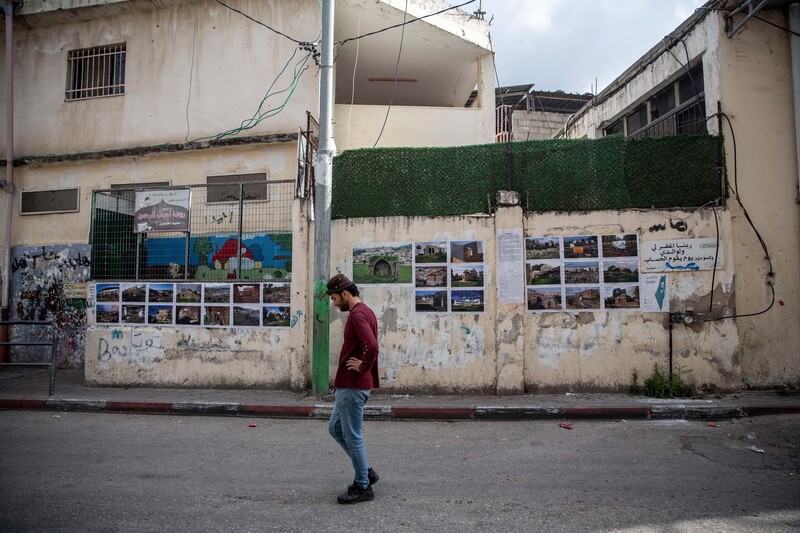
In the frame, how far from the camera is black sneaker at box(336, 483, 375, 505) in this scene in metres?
4.03

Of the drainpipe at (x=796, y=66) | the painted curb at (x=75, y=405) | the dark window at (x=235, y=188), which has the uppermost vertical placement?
the drainpipe at (x=796, y=66)

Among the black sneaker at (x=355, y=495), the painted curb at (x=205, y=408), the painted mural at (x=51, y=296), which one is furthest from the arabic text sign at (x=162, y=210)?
the black sneaker at (x=355, y=495)

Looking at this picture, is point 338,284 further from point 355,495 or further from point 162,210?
point 162,210

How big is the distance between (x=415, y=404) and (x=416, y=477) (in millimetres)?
2744

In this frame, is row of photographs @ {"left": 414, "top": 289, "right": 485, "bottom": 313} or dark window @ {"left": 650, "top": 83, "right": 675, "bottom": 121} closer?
row of photographs @ {"left": 414, "top": 289, "right": 485, "bottom": 313}

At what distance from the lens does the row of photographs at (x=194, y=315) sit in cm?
855

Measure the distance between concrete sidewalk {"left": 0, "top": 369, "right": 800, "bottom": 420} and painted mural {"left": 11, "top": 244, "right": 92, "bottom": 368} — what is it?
8.72 feet

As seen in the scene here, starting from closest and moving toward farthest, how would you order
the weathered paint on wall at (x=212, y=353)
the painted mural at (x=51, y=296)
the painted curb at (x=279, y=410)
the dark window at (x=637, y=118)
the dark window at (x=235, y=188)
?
the painted curb at (x=279, y=410)
the weathered paint on wall at (x=212, y=353)
the dark window at (x=235, y=188)
the painted mural at (x=51, y=296)
the dark window at (x=637, y=118)

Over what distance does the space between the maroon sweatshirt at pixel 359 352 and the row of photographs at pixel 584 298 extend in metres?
4.50

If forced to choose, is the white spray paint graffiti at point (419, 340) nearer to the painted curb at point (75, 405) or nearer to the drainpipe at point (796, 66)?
the painted curb at point (75, 405)

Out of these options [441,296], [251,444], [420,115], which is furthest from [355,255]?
[420,115]

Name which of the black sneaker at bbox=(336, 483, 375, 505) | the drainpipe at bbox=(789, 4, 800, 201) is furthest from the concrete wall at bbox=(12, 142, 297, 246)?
the drainpipe at bbox=(789, 4, 800, 201)

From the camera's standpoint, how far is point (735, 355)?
305 inches

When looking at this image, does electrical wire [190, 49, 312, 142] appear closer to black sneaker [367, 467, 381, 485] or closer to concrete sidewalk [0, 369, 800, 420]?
concrete sidewalk [0, 369, 800, 420]
